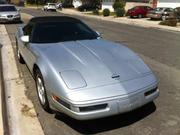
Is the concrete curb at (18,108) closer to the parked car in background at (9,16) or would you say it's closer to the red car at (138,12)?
the parked car in background at (9,16)

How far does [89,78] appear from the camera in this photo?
5.12 metres

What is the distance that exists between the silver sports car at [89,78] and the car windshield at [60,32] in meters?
0.08

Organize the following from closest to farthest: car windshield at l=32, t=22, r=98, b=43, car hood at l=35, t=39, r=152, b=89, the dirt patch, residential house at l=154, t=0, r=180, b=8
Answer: car hood at l=35, t=39, r=152, b=89 → the dirt patch → car windshield at l=32, t=22, r=98, b=43 → residential house at l=154, t=0, r=180, b=8

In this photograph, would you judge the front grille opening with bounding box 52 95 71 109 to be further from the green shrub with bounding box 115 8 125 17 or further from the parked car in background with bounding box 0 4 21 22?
the green shrub with bounding box 115 8 125 17

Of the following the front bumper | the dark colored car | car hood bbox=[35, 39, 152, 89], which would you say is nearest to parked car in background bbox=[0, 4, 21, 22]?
car hood bbox=[35, 39, 152, 89]

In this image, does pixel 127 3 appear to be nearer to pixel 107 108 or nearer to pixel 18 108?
pixel 18 108

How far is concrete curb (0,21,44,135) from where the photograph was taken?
17.0 ft

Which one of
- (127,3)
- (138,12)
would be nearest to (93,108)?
(138,12)

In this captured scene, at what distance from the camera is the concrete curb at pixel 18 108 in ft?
17.0

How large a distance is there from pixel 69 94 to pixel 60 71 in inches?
23.1

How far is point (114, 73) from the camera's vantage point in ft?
17.2

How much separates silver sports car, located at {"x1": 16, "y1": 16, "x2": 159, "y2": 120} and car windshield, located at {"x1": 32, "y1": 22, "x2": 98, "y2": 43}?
0.08m

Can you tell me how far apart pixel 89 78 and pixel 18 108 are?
5.59 feet

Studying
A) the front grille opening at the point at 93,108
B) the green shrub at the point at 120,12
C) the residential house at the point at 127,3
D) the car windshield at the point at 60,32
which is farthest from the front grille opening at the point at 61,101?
the residential house at the point at 127,3
